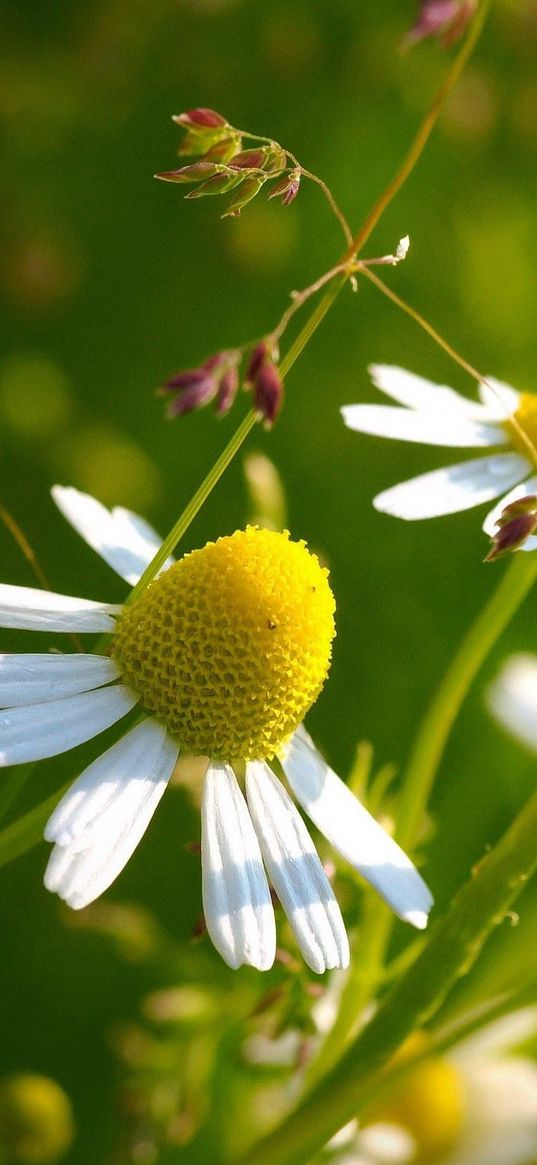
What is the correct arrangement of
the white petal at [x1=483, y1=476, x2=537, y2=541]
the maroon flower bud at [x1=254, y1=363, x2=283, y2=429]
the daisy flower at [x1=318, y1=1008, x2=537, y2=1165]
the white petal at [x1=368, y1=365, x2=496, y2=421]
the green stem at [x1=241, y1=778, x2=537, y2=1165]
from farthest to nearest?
the daisy flower at [x1=318, y1=1008, x2=537, y2=1165] → the white petal at [x1=368, y1=365, x2=496, y2=421] → the white petal at [x1=483, y1=476, x2=537, y2=541] → the green stem at [x1=241, y1=778, x2=537, y2=1165] → the maroon flower bud at [x1=254, y1=363, x2=283, y2=429]

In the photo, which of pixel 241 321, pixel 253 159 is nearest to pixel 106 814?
pixel 253 159

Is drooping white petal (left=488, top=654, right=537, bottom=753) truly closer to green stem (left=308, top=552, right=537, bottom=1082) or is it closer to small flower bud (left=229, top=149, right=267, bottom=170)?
green stem (left=308, top=552, right=537, bottom=1082)

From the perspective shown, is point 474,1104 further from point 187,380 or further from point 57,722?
point 187,380

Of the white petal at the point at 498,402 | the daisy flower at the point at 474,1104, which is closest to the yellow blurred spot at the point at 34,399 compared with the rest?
the white petal at the point at 498,402

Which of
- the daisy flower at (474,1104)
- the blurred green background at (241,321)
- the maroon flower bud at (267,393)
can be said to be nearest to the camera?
the maroon flower bud at (267,393)

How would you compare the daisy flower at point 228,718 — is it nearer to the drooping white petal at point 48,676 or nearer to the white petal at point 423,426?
the drooping white petal at point 48,676

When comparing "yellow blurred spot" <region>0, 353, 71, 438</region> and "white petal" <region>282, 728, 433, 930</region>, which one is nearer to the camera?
"white petal" <region>282, 728, 433, 930</region>

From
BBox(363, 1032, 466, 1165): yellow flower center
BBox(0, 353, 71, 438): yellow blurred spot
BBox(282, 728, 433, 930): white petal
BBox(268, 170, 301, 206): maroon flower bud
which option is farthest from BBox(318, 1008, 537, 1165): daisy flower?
BBox(0, 353, 71, 438): yellow blurred spot
